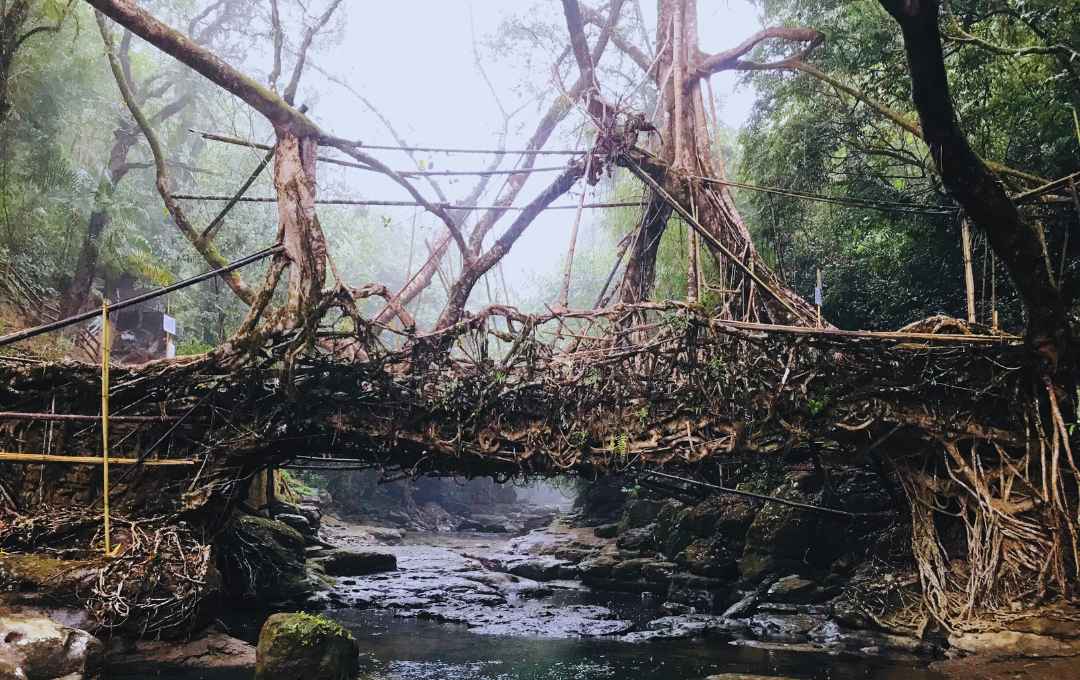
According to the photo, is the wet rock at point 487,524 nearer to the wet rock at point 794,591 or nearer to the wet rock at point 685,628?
the wet rock at point 685,628

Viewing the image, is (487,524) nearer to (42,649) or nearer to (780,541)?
(780,541)

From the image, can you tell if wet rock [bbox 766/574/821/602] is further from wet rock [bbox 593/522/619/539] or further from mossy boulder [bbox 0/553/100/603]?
mossy boulder [bbox 0/553/100/603]

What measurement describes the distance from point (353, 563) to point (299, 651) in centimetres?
684

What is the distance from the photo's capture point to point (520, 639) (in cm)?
871

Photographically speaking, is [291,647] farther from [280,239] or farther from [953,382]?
[953,382]

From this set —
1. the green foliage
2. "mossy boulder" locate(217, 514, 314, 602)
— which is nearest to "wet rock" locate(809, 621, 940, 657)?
the green foliage

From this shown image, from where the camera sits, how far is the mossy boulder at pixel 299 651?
600 cm

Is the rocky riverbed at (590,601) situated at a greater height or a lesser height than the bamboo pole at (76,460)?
lesser

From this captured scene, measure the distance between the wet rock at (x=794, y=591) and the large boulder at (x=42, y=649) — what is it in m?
7.67

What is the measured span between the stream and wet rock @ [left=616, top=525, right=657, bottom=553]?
1.68 meters

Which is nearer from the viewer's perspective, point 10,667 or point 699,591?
point 10,667

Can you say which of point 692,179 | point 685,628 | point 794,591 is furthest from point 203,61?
point 794,591

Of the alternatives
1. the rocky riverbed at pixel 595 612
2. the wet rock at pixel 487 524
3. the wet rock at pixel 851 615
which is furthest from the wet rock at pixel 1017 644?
the wet rock at pixel 487 524

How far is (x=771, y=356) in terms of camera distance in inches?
277
